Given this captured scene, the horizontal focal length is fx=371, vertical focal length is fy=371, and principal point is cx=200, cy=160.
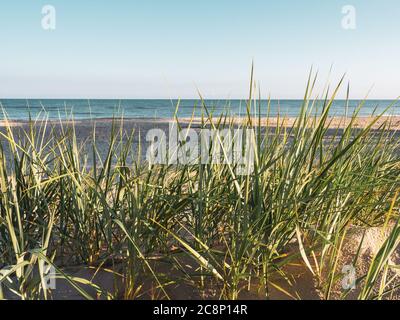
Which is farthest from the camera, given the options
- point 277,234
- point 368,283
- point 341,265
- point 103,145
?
point 103,145

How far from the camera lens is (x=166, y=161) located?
133cm

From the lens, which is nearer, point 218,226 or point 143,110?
point 218,226

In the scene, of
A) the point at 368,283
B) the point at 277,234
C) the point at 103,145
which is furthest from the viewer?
the point at 103,145

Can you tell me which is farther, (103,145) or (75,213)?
(103,145)

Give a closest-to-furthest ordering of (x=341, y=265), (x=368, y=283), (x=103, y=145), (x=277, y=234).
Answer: (x=368, y=283), (x=277, y=234), (x=341, y=265), (x=103, y=145)
